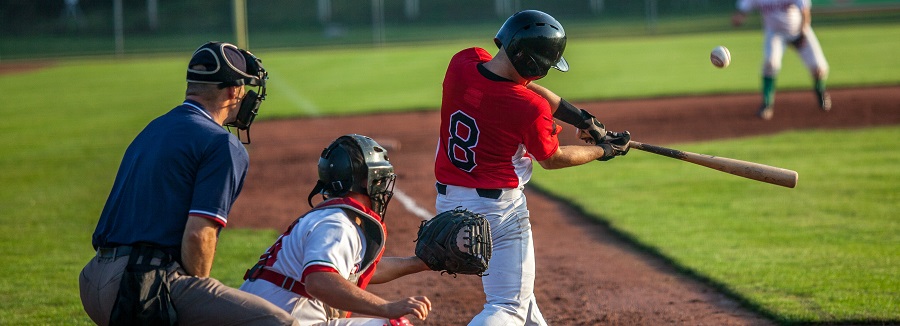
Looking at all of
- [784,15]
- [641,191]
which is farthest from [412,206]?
[784,15]

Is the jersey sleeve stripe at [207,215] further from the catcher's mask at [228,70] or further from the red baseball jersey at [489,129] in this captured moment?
the red baseball jersey at [489,129]

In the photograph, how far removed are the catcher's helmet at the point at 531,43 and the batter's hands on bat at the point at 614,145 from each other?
2.18 feet

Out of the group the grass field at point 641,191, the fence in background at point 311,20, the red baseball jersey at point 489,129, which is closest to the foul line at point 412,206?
the grass field at point 641,191

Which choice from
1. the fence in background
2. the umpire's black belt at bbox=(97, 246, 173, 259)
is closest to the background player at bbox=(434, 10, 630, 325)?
the umpire's black belt at bbox=(97, 246, 173, 259)

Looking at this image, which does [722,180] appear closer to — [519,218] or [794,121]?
[794,121]

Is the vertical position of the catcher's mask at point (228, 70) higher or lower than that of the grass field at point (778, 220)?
higher

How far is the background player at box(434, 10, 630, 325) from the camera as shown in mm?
4742

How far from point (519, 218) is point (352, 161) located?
1.31 meters

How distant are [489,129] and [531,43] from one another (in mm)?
480

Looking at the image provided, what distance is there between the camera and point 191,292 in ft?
12.2

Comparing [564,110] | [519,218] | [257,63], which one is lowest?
[519,218]

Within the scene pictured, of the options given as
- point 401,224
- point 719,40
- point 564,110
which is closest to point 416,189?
point 401,224

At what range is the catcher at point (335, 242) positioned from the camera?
3.58 m

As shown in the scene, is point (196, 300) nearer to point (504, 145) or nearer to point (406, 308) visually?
point (406, 308)
